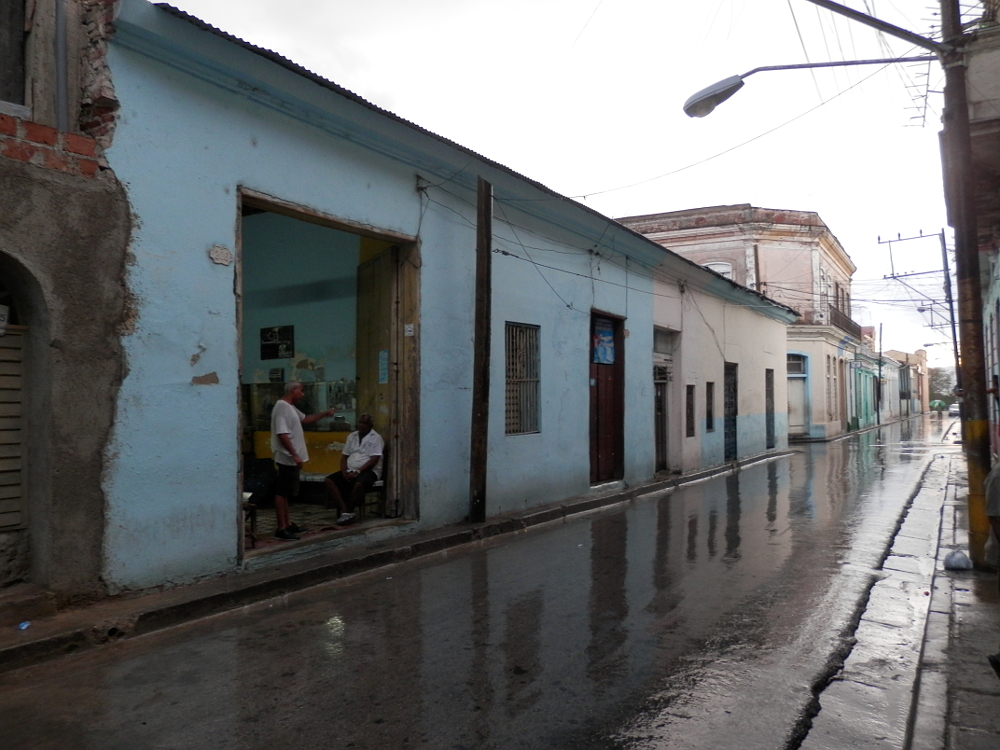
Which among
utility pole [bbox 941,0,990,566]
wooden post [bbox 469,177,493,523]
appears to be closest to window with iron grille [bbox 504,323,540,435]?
wooden post [bbox 469,177,493,523]

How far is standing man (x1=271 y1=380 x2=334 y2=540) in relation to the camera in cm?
763

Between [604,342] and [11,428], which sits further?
[604,342]

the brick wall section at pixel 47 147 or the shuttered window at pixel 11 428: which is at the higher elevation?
the brick wall section at pixel 47 147

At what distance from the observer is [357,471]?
8.62 metres

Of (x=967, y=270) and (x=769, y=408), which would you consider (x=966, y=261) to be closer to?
(x=967, y=270)

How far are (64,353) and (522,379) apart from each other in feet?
21.5

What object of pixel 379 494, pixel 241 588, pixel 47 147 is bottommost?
pixel 241 588

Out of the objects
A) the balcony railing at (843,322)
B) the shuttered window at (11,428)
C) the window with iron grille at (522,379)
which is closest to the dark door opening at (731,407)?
the window with iron grille at (522,379)

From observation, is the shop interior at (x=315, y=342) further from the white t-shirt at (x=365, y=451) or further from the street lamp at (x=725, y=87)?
the street lamp at (x=725, y=87)

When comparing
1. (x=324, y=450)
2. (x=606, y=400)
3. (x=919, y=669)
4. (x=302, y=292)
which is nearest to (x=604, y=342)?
(x=606, y=400)

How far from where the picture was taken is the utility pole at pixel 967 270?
718 centimetres

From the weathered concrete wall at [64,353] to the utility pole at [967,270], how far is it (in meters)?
7.13

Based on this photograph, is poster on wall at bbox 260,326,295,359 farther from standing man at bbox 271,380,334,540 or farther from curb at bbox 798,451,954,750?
curb at bbox 798,451,954,750

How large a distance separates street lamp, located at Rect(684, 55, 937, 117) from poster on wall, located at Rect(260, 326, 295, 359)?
5.90 m
